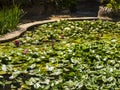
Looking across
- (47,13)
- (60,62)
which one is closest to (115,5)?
(47,13)

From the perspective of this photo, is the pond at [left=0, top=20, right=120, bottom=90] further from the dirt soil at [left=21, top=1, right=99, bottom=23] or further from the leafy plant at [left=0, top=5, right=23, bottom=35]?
the dirt soil at [left=21, top=1, right=99, bottom=23]

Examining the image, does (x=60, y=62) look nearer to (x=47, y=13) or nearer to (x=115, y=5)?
(x=115, y=5)

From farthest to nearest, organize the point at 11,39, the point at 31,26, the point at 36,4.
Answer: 1. the point at 36,4
2. the point at 31,26
3. the point at 11,39

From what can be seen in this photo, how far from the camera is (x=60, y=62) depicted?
5309 mm

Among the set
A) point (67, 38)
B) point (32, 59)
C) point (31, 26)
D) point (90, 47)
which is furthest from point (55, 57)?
point (31, 26)

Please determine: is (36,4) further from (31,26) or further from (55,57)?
(55,57)

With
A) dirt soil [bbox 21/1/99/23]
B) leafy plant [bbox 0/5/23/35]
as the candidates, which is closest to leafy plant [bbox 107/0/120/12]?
dirt soil [bbox 21/1/99/23]

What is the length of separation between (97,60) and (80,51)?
1.49 feet

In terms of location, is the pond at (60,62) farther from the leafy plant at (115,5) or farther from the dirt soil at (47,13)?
the dirt soil at (47,13)

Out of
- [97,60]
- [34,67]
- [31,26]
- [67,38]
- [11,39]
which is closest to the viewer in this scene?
[34,67]

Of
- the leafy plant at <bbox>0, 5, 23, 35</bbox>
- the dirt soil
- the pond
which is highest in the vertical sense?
the leafy plant at <bbox>0, 5, 23, 35</bbox>

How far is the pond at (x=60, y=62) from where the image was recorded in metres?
4.42

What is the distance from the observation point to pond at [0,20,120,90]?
4.42 metres

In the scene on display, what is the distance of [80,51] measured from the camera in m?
5.73
